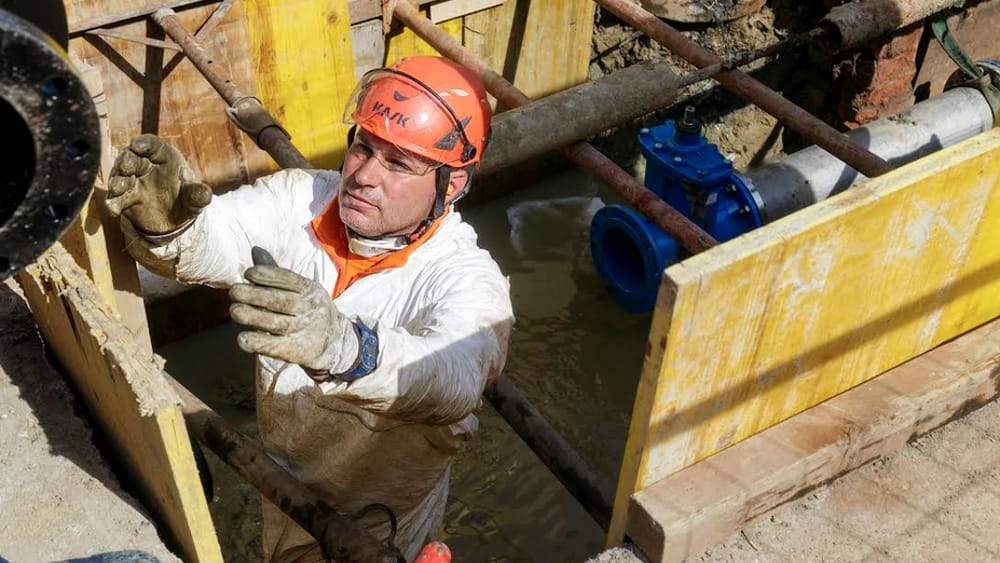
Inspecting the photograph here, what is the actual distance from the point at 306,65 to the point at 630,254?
2.34 metres

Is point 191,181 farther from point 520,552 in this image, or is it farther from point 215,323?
point 215,323

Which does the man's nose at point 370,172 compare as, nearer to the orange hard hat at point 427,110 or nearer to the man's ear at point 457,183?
the orange hard hat at point 427,110

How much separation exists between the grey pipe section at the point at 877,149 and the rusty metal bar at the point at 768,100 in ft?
2.58

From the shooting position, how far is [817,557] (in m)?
2.99

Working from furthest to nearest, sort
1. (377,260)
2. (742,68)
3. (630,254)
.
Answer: (742,68) < (630,254) < (377,260)

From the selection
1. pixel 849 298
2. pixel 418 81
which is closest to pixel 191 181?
pixel 418 81

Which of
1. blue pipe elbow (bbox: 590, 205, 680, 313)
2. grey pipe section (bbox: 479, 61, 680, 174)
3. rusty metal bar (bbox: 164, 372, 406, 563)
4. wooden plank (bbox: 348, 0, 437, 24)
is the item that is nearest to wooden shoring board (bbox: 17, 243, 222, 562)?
rusty metal bar (bbox: 164, 372, 406, 563)

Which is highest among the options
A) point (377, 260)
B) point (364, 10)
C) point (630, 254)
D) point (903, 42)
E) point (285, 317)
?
point (285, 317)

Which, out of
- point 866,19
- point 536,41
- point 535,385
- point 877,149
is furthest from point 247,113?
point 866,19

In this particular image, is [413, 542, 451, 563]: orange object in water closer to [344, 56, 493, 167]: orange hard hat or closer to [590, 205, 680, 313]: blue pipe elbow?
[344, 56, 493, 167]: orange hard hat

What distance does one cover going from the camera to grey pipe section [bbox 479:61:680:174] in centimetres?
477

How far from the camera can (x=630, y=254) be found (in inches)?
264

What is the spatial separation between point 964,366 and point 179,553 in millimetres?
2505

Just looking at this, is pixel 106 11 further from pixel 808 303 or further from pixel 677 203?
pixel 808 303
